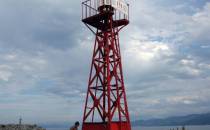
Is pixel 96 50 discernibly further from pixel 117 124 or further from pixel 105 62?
pixel 117 124

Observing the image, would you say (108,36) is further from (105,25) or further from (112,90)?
(112,90)

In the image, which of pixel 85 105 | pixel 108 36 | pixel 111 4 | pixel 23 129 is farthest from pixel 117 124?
pixel 23 129

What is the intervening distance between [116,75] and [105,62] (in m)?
1.94

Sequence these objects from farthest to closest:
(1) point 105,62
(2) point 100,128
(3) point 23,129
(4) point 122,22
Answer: (3) point 23,129, (4) point 122,22, (1) point 105,62, (2) point 100,128

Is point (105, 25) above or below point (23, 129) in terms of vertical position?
above

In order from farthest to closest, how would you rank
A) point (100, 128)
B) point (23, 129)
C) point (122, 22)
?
point (23, 129), point (122, 22), point (100, 128)

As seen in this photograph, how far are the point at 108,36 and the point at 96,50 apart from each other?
2142mm

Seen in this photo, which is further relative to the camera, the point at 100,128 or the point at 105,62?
the point at 105,62

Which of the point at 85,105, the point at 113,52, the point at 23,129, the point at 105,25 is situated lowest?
the point at 23,129

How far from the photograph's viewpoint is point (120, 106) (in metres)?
33.0

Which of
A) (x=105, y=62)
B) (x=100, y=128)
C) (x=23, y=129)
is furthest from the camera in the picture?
(x=23, y=129)

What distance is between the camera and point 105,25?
3531cm

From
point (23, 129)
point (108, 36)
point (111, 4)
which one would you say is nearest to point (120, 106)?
point (108, 36)

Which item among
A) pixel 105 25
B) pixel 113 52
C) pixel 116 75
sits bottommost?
pixel 116 75
